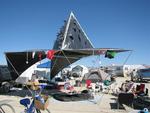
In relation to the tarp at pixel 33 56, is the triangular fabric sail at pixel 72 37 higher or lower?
higher

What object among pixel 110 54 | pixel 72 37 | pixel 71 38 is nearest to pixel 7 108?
pixel 110 54

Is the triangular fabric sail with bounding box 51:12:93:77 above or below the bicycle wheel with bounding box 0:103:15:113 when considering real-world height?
above

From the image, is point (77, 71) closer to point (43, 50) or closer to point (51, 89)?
point (51, 89)

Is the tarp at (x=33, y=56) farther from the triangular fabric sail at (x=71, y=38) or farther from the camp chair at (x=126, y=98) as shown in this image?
the camp chair at (x=126, y=98)

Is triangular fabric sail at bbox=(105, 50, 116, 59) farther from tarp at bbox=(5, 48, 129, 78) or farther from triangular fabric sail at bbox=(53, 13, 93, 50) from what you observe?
triangular fabric sail at bbox=(53, 13, 93, 50)

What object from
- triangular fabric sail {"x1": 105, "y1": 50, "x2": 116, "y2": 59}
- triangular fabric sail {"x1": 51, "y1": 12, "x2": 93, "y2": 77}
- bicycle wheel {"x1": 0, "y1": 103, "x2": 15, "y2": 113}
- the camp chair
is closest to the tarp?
triangular fabric sail {"x1": 105, "y1": 50, "x2": 116, "y2": 59}

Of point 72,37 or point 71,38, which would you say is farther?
point 72,37

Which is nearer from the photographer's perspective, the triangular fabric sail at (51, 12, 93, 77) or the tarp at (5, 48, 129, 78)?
the tarp at (5, 48, 129, 78)

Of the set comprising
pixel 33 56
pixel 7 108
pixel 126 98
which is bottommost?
pixel 7 108

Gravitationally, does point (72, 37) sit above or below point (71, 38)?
above

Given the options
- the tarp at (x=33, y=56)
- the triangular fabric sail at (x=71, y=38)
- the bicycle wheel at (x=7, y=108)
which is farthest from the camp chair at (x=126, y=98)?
the triangular fabric sail at (x=71, y=38)

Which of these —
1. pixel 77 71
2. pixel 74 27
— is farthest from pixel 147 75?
pixel 74 27

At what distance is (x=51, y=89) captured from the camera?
2361 cm

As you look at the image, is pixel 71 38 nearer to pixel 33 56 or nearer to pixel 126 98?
pixel 33 56
